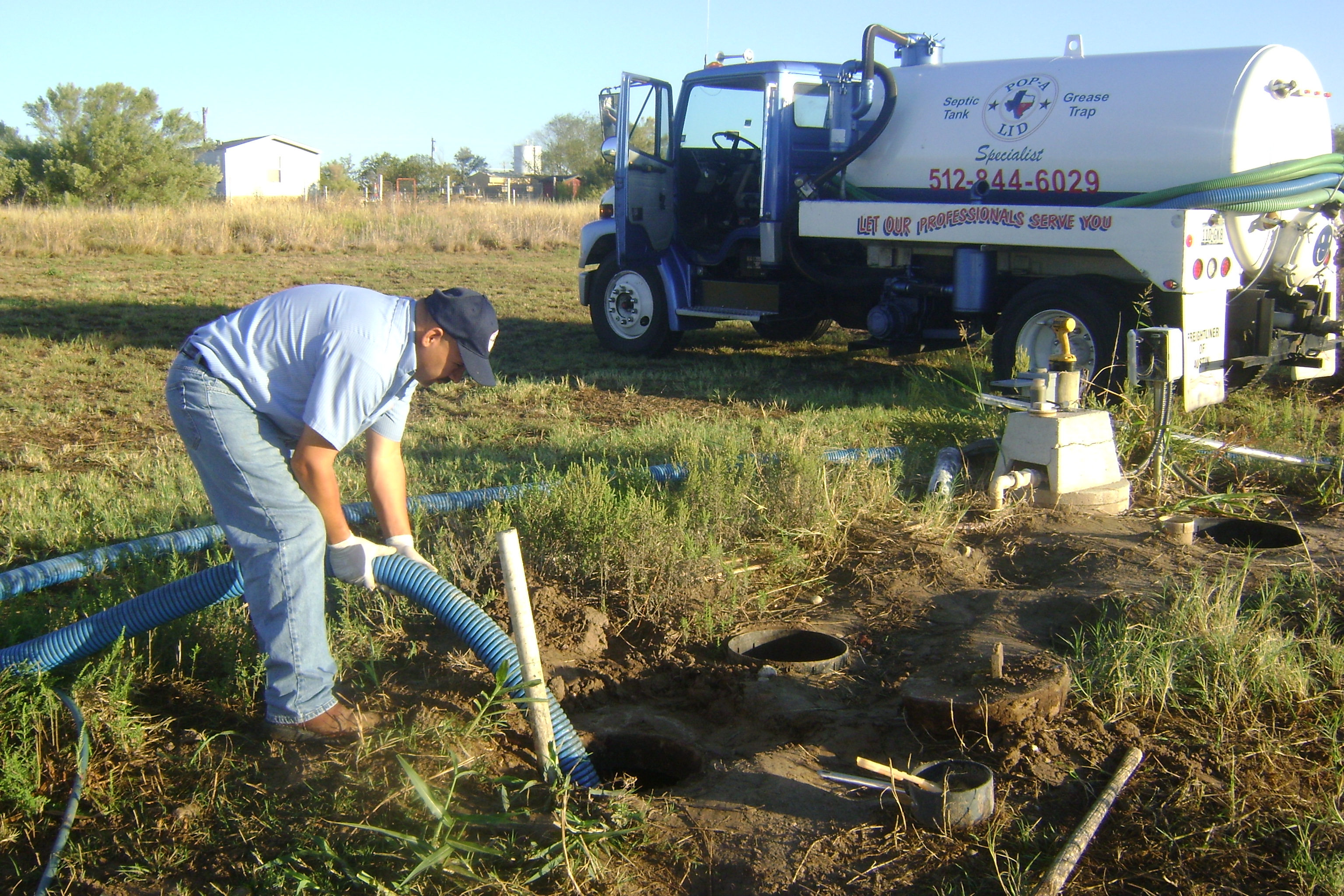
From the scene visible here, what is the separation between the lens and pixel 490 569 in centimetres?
425

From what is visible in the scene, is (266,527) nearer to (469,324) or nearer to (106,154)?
(469,324)

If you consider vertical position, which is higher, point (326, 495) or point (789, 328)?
point (789, 328)

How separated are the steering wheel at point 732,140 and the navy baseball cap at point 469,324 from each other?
24.5 ft

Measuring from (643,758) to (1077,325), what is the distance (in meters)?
5.47

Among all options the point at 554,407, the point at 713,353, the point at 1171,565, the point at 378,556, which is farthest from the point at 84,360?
the point at 1171,565

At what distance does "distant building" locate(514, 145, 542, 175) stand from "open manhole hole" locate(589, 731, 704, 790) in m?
63.1

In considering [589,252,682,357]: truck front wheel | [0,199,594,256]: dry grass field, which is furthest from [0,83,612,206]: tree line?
[589,252,682,357]: truck front wheel

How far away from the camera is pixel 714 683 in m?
3.64

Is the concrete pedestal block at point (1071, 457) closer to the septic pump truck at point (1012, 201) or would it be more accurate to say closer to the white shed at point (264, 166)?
the septic pump truck at point (1012, 201)

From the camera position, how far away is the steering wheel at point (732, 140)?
10.2 m

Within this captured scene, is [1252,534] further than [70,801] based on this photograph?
Yes

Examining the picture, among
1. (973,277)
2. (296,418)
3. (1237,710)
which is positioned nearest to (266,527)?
(296,418)

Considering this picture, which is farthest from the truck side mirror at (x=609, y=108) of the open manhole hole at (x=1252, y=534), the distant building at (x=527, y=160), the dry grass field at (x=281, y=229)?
the distant building at (x=527, y=160)

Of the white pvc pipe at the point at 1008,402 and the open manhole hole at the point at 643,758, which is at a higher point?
the white pvc pipe at the point at 1008,402
